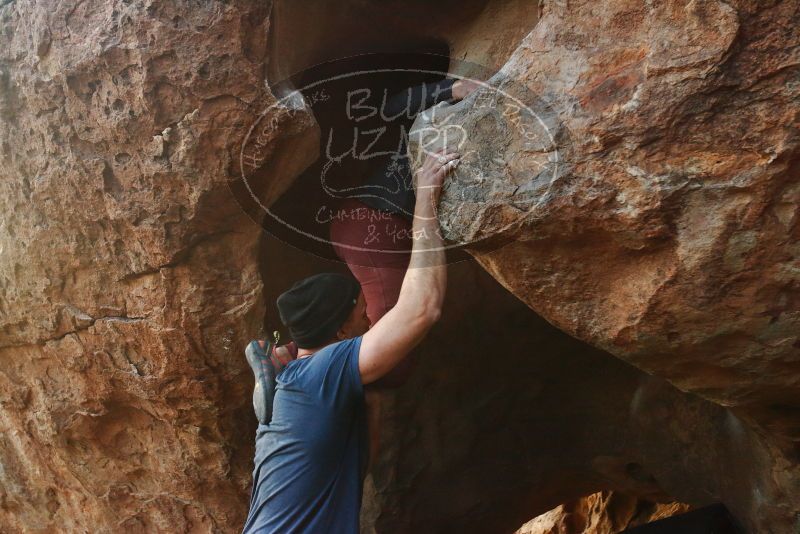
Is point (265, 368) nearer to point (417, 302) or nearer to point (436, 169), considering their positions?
point (417, 302)

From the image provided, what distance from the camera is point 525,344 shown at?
222 centimetres

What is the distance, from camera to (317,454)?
1.33 meters

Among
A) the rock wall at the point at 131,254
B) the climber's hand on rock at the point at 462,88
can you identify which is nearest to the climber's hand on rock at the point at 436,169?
the climber's hand on rock at the point at 462,88

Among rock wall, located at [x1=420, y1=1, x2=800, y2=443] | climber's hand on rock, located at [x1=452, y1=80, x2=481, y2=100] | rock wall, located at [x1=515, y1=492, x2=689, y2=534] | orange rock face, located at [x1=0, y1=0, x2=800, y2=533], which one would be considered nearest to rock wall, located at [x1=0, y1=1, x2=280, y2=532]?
orange rock face, located at [x1=0, y1=0, x2=800, y2=533]

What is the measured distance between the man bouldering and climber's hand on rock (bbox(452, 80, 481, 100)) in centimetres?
24

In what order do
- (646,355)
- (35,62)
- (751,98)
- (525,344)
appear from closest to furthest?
(751,98) → (646,355) → (35,62) → (525,344)

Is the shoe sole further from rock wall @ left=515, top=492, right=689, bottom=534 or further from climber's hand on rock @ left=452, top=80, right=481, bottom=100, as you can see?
rock wall @ left=515, top=492, right=689, bottom=534

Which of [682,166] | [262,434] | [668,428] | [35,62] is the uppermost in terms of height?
[35,62]

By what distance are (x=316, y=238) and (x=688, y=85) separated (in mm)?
1067

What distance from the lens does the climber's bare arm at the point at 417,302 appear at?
1288 mm

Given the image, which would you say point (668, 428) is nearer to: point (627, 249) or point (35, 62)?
point (627, 249)

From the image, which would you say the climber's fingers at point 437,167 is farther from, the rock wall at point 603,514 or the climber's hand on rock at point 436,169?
the rock wall at point 603,514

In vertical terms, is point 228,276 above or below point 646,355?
above

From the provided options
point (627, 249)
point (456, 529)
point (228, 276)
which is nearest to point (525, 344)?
point (456, 529)
